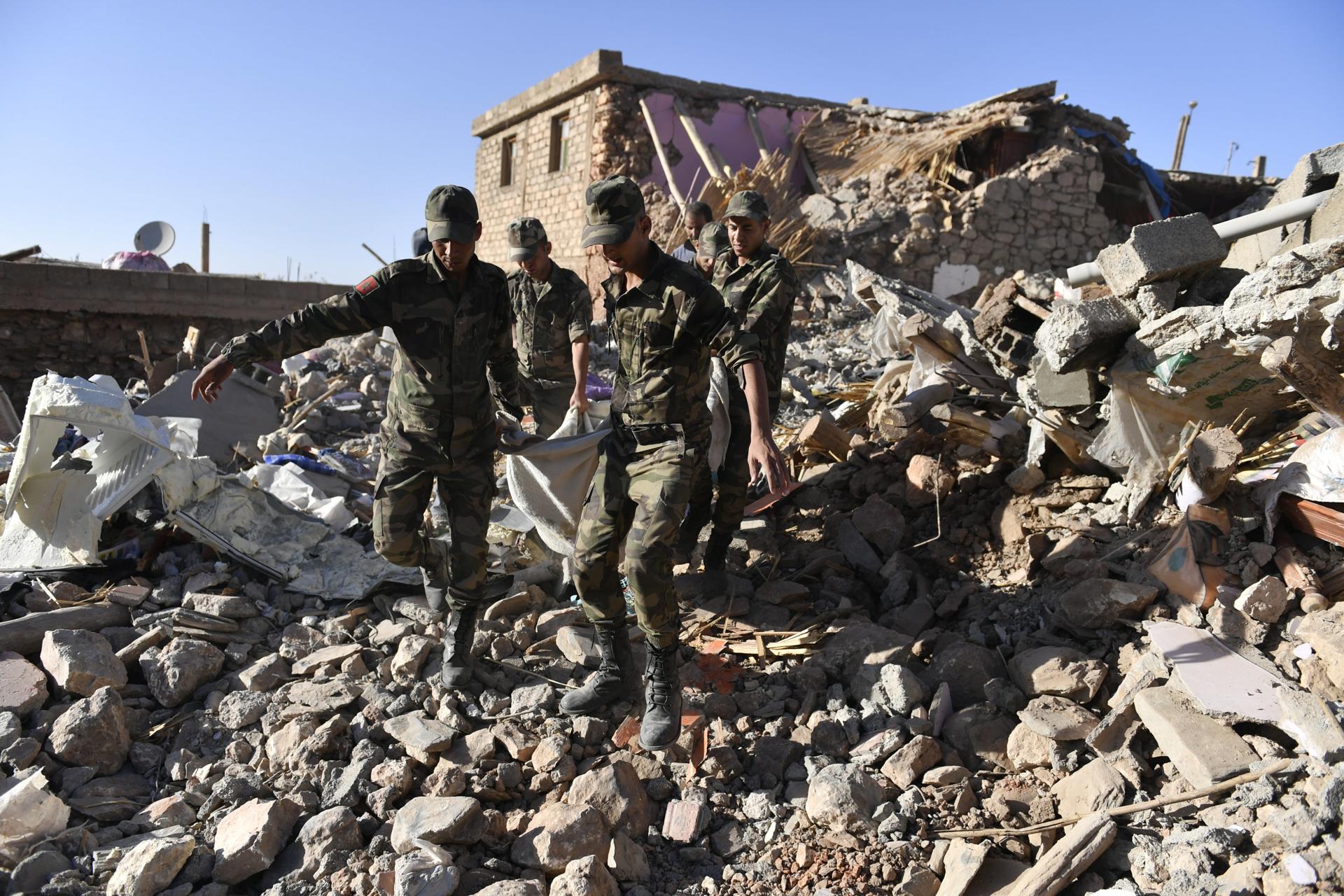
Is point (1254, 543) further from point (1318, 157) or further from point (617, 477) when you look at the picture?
point (1318, 157)

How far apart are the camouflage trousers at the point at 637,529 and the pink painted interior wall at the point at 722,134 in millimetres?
9749

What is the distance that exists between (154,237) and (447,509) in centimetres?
1297

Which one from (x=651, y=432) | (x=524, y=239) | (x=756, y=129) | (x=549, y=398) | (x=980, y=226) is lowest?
(x=651, y=432)

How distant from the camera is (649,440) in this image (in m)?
3.15

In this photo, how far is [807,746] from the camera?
9.75 ft

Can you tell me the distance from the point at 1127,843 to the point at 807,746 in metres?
1.01

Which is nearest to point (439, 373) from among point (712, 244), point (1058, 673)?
point (712, 244)

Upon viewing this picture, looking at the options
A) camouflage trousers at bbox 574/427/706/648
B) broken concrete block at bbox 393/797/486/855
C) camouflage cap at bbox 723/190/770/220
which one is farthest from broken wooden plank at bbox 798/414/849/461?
broken concrete block at bbox 393/797/486/855

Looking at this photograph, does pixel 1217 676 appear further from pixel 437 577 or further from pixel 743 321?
pixel 437 577

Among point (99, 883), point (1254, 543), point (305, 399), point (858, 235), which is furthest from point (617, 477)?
point (858, 235)

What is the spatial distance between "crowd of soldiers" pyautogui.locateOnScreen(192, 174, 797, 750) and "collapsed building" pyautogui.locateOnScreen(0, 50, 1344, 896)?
14.2 inches

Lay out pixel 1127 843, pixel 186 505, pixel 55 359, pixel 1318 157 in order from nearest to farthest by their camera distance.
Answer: pixel 1127 843
pixel 186 505
pixel 1318 157
pixel 55 359

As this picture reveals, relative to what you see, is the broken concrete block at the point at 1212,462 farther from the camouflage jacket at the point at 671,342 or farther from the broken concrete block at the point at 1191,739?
the camouflage jacket at the point at 671,342

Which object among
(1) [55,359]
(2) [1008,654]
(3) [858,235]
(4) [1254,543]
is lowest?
(2) [1008,654]
